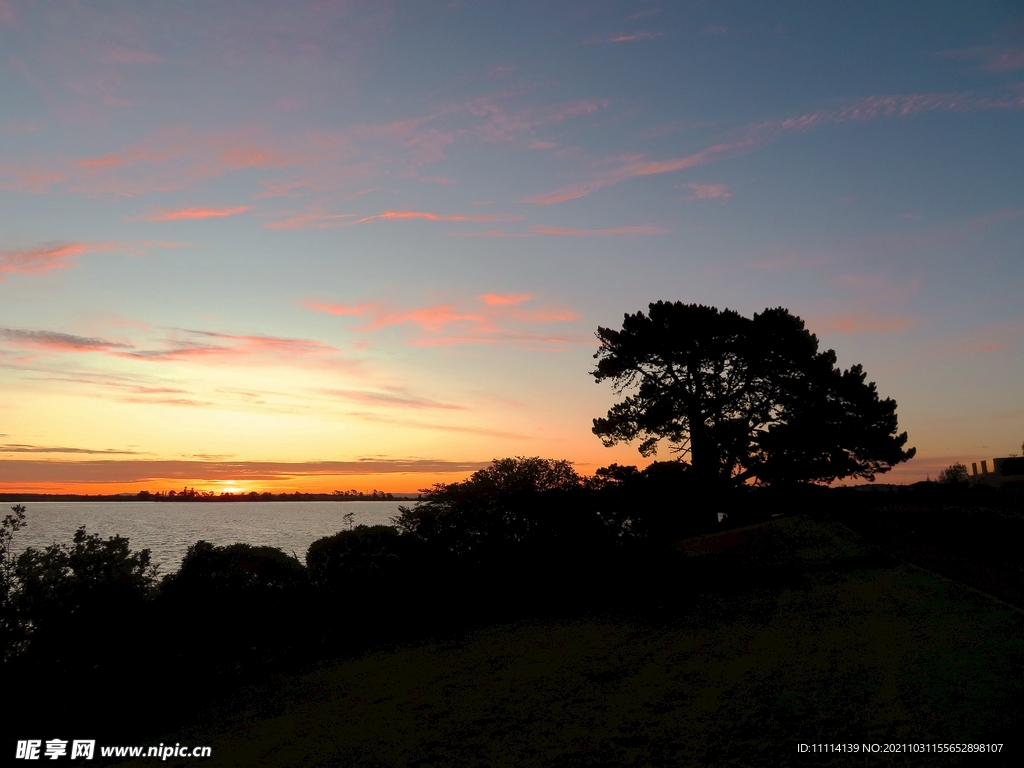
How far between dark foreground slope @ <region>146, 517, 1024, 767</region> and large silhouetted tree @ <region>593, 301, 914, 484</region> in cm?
2200

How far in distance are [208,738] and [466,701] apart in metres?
3.12

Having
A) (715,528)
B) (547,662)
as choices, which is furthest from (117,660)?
(715,528)

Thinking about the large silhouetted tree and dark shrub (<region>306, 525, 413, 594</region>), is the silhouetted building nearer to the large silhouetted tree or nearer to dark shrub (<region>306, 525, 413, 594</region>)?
the large silhouetted tree

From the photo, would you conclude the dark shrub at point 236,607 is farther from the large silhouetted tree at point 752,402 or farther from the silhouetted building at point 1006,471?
the silhouetted building at point 1006,471

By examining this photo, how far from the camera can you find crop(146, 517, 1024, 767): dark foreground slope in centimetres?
672

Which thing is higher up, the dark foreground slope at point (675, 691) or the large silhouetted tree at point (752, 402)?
the large silhouetted tree at point (752, 402)

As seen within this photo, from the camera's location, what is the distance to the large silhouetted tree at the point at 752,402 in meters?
35.0

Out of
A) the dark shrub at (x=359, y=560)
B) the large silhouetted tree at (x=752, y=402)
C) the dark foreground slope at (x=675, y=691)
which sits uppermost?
the large silhouetted tree at (x=752, y=402)

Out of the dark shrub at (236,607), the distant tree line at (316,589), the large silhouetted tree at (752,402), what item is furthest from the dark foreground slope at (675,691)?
the large silhouetted tree at (752,402)

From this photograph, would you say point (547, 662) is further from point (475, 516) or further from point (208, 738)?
point (475, 516)

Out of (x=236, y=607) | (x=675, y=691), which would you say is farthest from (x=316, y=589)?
(x=675, y=691)

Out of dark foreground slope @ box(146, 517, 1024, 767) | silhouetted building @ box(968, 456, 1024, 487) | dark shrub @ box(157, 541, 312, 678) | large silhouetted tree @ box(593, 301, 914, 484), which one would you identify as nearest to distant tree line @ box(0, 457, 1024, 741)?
dark shrub @ box(157, 541, 312, 678)

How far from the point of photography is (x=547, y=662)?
33.9 feet

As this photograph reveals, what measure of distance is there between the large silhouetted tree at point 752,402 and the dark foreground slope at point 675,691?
21997 mm
